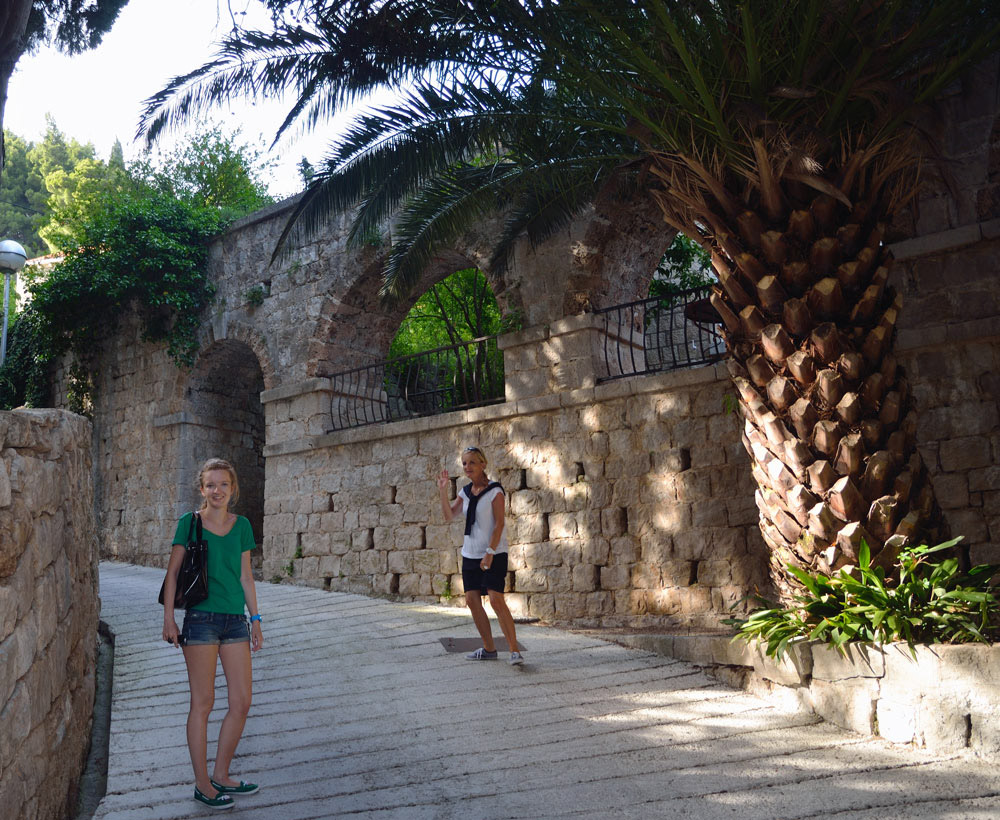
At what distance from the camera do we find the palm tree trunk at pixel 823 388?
4734 millimetres

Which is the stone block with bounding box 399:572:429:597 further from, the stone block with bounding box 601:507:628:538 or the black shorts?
the black shorts

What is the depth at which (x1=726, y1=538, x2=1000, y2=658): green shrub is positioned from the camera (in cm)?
418

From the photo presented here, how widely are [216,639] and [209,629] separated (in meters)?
0.06

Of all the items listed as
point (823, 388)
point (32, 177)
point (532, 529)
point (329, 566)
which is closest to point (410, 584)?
point (329, 566)

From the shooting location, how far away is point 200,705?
11.7ft

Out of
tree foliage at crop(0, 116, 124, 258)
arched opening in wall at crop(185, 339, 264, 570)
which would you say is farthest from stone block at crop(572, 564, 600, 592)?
tree foliage at crop(0, 116, 124, 258)

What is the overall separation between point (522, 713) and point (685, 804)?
1.48 meters

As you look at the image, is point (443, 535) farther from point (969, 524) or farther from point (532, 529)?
point (969, 524)

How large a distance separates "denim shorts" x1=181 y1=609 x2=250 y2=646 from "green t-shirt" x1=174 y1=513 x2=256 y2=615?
26 mm

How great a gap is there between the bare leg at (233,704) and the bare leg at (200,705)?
63 mm

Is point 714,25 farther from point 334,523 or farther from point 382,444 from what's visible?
point 334,523

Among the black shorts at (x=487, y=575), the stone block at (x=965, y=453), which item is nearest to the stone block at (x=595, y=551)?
the black shorts at (x=487, y=575)

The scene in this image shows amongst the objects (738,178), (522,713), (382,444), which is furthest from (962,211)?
(382,444)

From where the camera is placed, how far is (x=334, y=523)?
10648 mm
